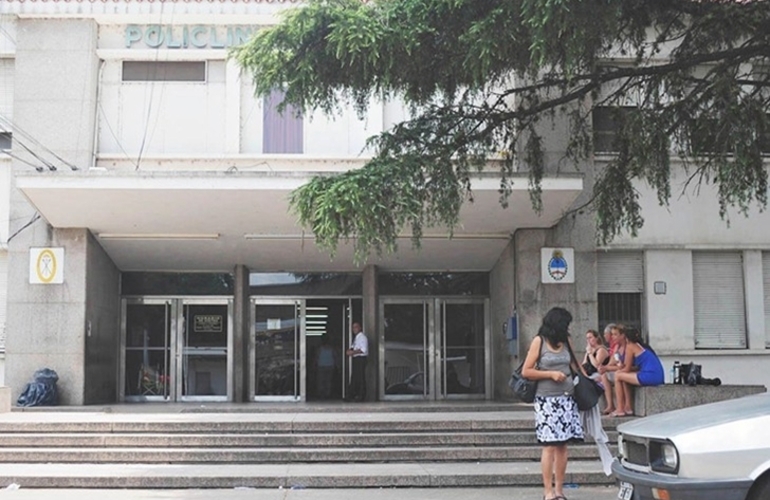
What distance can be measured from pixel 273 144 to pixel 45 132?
4.11 meters

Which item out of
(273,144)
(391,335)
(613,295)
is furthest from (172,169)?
(613,295)

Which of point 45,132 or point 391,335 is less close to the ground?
point 45,132

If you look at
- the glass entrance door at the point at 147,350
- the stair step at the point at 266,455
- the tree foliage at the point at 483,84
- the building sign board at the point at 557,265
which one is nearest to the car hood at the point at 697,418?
the tree foliage at the point at 483,84

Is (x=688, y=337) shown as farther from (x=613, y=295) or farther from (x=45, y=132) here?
(x=45, y=132)

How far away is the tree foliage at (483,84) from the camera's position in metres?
9.64

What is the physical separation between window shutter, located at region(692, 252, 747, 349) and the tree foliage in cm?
554

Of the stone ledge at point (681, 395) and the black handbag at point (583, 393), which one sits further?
the stone ledge at point (681, 395)

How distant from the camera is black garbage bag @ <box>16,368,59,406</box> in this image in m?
15.8

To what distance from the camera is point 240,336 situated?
731 inches

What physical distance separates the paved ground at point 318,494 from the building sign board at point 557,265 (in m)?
7.14

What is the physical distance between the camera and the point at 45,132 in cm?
1686

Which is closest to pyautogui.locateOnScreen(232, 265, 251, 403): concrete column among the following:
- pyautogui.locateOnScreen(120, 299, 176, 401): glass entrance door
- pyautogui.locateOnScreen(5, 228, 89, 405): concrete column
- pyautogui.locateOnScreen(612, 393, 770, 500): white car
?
pyautogui.locateOnScreen(120, 299, 176, 401): glass entrance door

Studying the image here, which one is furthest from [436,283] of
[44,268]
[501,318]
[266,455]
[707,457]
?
[707,457]

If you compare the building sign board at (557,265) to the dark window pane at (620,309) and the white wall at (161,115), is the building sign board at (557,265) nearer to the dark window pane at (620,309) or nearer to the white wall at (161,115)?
the dark window pane at (620,309)
